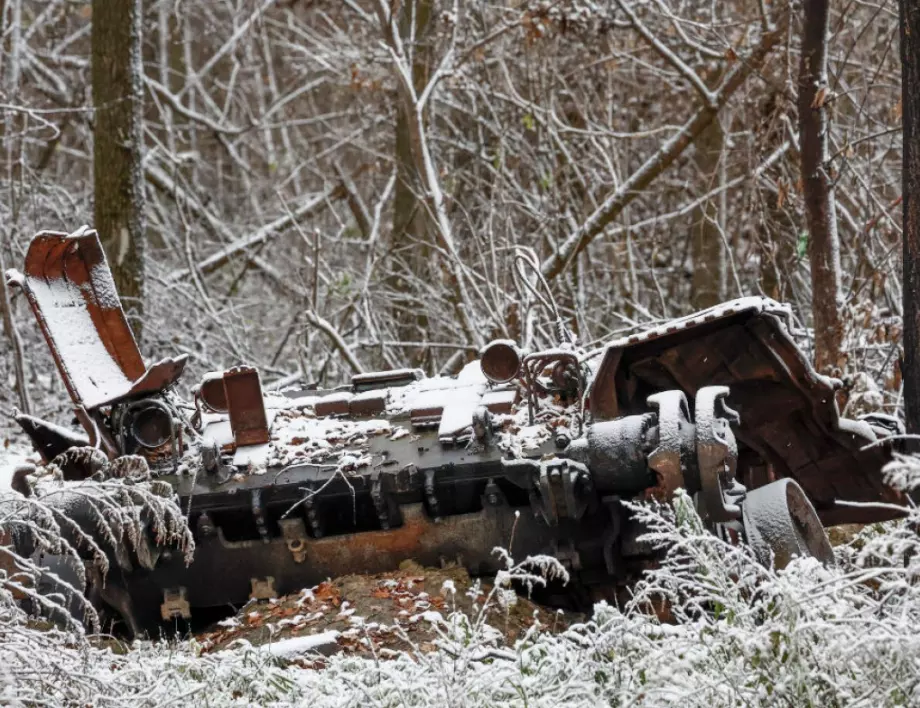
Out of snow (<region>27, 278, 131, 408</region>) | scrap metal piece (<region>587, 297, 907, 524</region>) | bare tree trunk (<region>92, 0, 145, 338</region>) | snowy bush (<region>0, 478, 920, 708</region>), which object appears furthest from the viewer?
bare tree trunk (<region>92, 0, 145, 338</region>)

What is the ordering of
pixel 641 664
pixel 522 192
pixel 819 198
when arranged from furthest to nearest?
pixel 522 192 → pixel 819 198 → pixel 641 664

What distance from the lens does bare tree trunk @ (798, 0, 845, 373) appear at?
8.26 m

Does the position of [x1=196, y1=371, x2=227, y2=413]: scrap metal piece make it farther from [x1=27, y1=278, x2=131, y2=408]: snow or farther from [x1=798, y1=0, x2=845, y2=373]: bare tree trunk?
[x1=798, y1=0, x2=845, y2=373]: bare tree trunk

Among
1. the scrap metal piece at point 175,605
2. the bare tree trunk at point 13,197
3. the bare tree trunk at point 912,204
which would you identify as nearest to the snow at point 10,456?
the bare tree trunk at point 13,197

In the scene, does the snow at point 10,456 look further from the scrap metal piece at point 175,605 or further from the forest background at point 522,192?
the scrap metal piece at point 175,605

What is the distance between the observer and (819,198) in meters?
8.25

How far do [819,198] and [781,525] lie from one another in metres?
3.78

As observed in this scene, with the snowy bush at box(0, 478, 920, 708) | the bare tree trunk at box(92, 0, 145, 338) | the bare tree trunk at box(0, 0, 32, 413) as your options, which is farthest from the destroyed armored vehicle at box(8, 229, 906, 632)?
the bare tree trunk at box(92, 0, 145, 338)

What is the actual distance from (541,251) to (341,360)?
95.9 inches

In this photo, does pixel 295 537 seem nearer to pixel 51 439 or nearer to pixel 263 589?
pixel 263 589

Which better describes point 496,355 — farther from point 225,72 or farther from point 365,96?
point 225,72

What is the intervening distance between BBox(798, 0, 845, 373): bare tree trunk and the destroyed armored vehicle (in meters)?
2.31

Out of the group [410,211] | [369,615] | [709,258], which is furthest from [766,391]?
[410,211]

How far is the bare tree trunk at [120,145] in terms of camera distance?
1002 centimetres
